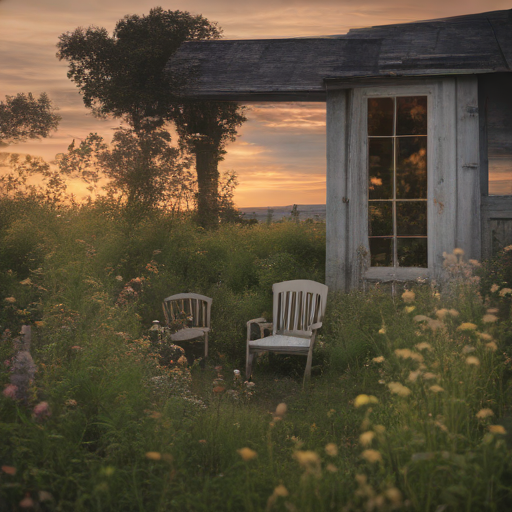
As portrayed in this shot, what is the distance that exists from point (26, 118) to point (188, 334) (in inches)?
498

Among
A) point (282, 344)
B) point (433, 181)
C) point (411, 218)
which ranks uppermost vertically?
point (433, 181)

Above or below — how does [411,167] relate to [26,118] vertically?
below


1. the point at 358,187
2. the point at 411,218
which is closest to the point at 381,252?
the point at 411,218

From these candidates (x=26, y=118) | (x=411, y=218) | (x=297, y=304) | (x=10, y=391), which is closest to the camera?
(x=10, y=391)

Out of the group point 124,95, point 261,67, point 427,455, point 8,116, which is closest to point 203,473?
point 427,455

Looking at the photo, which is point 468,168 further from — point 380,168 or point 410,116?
point 380,168

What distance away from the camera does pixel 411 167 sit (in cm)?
734

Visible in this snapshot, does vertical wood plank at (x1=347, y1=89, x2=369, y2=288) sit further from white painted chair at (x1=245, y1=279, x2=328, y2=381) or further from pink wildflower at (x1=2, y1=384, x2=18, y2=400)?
pink wildflower at (x1=2, y1=384, x2=18, y2=400)

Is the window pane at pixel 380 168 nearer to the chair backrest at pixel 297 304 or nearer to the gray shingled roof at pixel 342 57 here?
the gray shingled roof at pixel 342 57

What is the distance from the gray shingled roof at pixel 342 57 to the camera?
723cm

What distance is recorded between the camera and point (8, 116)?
15992 mm

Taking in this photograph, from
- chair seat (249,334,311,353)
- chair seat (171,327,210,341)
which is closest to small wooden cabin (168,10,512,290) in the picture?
chair seat (249,334,311,353)

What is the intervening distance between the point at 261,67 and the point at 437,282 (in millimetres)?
4408

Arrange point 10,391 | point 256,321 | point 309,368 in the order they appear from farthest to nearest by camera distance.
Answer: point 256,321
point 309,368
point 10,391
